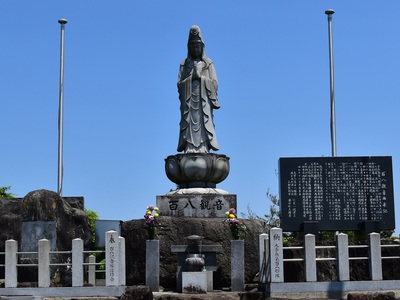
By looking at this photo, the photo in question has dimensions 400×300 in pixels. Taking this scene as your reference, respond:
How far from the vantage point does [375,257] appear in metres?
15.0

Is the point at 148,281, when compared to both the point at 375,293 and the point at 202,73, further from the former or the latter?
the point at 202,73

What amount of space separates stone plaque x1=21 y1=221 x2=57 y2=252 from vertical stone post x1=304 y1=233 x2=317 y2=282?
19.9 ft

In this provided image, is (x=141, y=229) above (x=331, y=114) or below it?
below

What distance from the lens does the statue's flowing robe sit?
19.4 meters

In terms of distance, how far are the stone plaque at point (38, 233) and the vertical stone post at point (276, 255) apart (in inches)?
218

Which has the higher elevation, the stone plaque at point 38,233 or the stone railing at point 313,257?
the stone plaque at point 38,233

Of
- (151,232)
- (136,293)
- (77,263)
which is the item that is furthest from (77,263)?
(151,232)

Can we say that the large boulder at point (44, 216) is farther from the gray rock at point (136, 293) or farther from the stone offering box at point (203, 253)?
the gray rock at point (136, 293)

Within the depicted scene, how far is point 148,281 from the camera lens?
16.2 meters

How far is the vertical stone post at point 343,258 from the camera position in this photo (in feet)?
48.5

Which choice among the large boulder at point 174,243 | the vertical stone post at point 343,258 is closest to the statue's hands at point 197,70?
the large boulder at point 174,243

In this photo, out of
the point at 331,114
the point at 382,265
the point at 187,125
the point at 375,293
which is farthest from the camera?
the point at 331,114

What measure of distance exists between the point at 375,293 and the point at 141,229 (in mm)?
5602

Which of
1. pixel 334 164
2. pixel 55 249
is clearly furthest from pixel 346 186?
pixel 55 249
